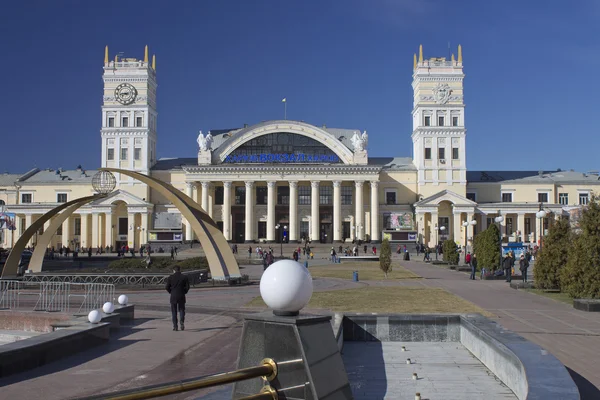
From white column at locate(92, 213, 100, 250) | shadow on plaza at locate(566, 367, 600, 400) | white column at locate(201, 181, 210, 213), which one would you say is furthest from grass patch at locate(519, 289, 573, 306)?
white column at locate(92, 213, 100, 250)

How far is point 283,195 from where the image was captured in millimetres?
90500

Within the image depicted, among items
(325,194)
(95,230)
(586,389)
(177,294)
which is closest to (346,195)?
(325,194)

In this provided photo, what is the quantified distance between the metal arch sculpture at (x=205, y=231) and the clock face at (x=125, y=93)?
62.5 metres

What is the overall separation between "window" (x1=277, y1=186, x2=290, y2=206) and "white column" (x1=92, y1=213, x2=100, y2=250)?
2645 centimetres

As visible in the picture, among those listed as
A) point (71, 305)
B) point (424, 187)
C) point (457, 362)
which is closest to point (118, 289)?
point (71, 305)

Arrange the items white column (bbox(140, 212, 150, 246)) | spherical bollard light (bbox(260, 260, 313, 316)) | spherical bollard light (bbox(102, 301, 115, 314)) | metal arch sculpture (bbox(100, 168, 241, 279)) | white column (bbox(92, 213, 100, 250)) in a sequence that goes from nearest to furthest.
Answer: spherical bollard light (bbox(260, 260, 313, 316)), spherical bollard light (bbox(102, 301, 115, 314)), metal arch sculpture (bbox(100, 168, 241, 279)), white column (bbox(140, 212, 150, 246)), white column (bbox(92, 213, 100, 250))

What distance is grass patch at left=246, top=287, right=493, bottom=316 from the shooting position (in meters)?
19.0

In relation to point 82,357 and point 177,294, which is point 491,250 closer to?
point 177,294

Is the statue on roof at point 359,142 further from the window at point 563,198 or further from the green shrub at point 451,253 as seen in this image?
the green shrub at point 451,253

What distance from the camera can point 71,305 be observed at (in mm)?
20672

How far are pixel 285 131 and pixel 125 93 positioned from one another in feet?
80.2

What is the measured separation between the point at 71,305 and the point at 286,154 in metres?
67.9

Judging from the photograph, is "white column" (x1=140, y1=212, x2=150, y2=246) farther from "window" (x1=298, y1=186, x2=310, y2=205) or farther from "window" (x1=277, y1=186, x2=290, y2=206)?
"window" (x1=298, y1=186, x2=310, y2=205)

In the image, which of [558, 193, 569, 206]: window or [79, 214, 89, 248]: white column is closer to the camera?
[79, 214, 89, 248]: white column
